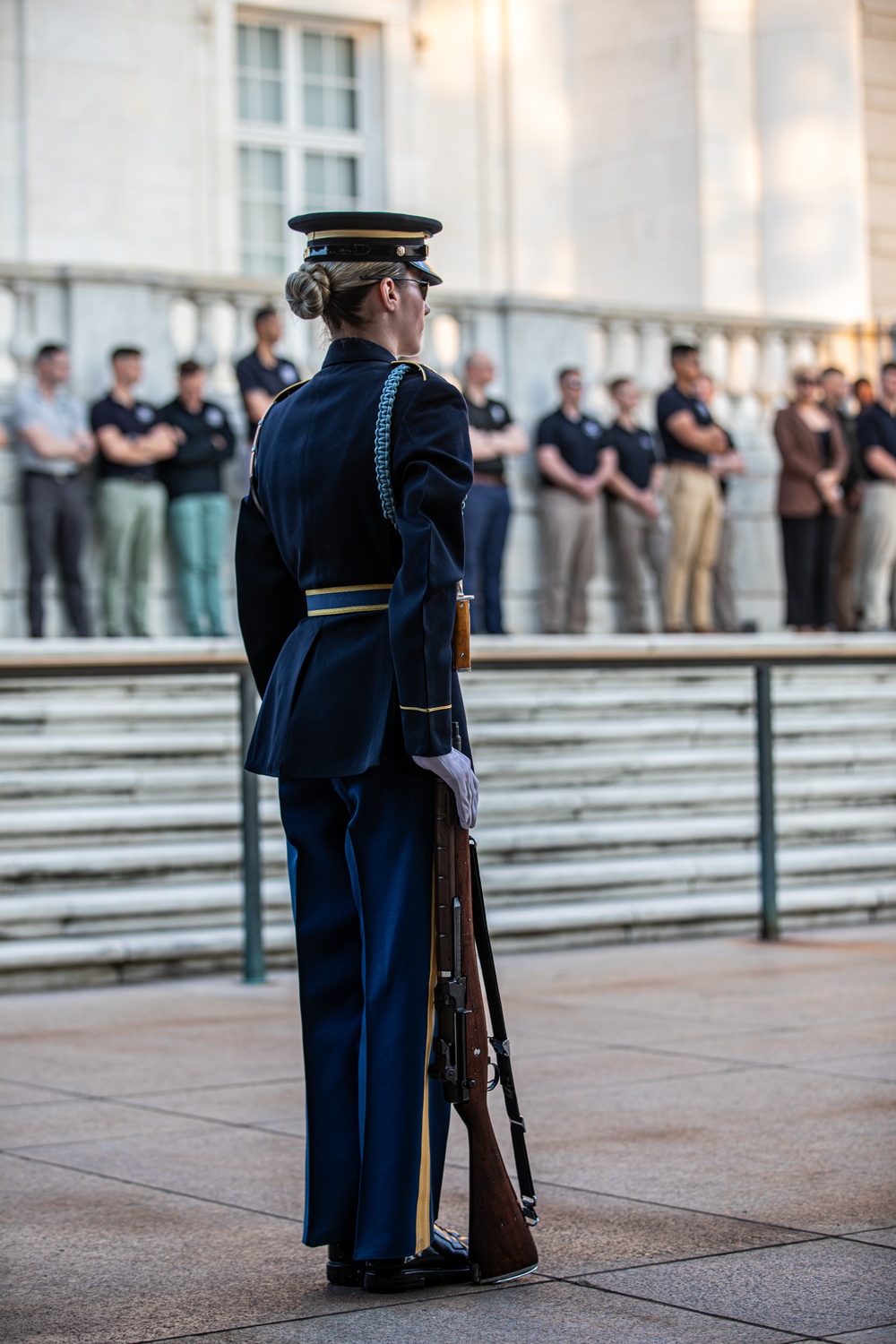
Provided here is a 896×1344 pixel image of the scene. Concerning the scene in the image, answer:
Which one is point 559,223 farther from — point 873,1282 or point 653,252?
point 873,1282

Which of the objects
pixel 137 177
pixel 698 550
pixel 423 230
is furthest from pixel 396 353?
pixel 137 177

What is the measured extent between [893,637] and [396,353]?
1106cm

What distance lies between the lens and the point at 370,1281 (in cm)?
373

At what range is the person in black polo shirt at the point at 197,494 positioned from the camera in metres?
13.7

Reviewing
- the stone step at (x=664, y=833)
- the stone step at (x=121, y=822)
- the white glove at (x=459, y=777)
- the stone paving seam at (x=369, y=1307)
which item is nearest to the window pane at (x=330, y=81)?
the stone step at (x=664, y=833)

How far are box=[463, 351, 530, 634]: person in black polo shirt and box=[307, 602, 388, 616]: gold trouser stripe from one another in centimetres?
1040

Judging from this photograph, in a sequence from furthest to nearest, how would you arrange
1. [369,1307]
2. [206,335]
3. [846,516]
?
[846,516] → [206,335] → [369,1307]

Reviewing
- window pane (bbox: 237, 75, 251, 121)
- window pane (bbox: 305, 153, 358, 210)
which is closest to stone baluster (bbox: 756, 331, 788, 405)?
window pane (bbox: 305, 153, 358, 210)

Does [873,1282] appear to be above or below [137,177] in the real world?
below

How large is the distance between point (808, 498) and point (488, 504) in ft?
9.22

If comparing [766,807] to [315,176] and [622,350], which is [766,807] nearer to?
[622,350]

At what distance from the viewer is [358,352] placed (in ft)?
12.8

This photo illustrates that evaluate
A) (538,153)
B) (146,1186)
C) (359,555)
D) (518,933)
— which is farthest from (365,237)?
(538,153)

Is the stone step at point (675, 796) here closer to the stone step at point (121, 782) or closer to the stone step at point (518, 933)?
the stone step at point (518, 933)
